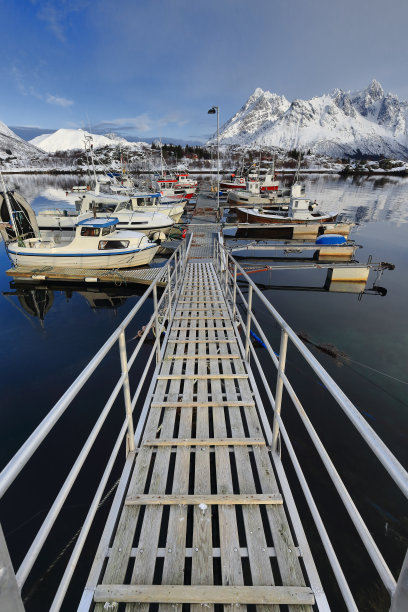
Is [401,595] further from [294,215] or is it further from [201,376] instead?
[294,215]

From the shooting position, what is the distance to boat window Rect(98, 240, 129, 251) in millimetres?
16031

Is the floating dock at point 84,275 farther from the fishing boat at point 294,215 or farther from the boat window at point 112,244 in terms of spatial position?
the fishing boat at point 294,215

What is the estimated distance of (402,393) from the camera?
837 centimetres

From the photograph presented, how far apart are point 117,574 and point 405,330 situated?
45.1 feet

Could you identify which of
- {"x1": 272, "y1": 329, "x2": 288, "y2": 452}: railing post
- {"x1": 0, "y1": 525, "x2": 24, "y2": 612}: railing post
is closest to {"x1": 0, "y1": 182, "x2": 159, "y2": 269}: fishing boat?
{"x1": 272, "y1": 329, "x2": 288, "y2": 452}: railing post

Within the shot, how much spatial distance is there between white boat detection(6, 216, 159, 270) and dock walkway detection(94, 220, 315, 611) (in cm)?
1272

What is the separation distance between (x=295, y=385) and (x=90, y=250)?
511 inches

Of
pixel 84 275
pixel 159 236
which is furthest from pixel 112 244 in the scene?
pixel 159 236

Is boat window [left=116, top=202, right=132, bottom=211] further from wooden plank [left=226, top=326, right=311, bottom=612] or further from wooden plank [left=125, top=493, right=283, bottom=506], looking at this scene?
wooden plank [left=125, top=493, right=283, bottom=506]

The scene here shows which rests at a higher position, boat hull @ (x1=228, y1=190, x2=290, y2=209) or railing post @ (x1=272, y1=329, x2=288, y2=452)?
railing post @ (x1=272, y1=329, x2=288, y2=452)

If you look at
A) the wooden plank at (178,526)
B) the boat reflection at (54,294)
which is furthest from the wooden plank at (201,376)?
the boat reflection at (54,294)

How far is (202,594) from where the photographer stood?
2.05 metres

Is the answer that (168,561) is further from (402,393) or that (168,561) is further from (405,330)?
(405,330)

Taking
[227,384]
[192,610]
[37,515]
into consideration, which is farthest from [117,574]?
[37,515]
